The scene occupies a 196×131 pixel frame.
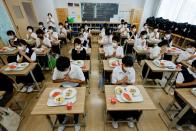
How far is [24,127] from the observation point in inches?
97.7

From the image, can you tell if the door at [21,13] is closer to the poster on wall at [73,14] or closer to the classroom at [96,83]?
the classroom at [96,83]

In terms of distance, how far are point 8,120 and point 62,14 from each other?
26.3 feet

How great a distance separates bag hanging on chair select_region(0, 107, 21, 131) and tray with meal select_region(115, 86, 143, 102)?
2170 mm

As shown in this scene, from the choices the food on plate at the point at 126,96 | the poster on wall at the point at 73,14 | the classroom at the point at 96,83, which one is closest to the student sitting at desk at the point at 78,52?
the classroom at the point at 96,83

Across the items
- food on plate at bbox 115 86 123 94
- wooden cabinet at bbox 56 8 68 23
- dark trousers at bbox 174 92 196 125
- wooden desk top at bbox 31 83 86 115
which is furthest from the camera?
wooden cabinet at bbox 56 8 68 23

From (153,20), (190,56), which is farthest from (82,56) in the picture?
(153,20)

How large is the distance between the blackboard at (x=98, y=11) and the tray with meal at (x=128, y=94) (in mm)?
7934

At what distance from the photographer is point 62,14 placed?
843 centimetres

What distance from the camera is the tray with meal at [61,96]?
1800 mm

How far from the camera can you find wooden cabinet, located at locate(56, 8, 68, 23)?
27.2ft

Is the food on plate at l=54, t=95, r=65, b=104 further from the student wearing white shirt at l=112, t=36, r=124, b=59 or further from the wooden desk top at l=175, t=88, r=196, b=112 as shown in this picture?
the student wearing white shirt at l=112, t=36, r=124, b=59

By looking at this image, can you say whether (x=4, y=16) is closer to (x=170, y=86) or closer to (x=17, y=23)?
(x=17, y=23)

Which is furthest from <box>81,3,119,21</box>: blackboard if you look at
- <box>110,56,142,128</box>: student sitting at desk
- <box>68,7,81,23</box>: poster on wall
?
<box>110,56,142,128</box>: student sitting at desk

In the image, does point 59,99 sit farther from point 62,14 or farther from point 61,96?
point 62,14
